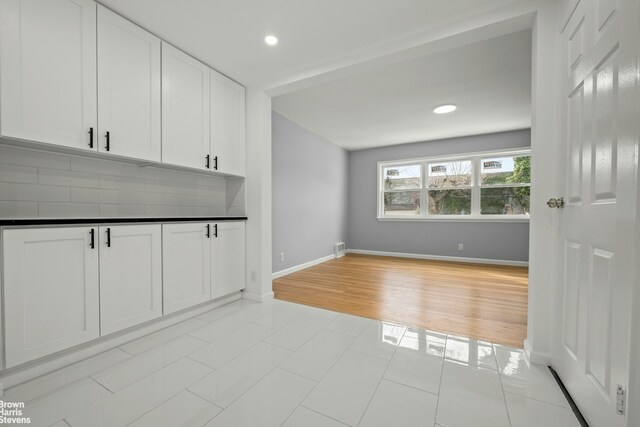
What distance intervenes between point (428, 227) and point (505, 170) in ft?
5.81

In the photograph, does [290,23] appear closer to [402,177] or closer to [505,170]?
[402,177]

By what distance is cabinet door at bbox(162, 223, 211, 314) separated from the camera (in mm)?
2160

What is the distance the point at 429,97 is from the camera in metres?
3.41

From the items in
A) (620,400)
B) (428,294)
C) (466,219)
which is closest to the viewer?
(620,400)

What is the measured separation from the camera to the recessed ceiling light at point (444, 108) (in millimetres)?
3695

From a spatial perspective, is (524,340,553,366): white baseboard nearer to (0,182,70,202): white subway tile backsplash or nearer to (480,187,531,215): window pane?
(0,182,70,202): white subway tile backsplash

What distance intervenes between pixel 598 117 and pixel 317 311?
2372 mm

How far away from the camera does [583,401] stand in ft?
4.03

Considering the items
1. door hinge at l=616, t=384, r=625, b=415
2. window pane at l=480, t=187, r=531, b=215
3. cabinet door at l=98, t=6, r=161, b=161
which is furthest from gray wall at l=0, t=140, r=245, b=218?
window pane at l=480, t=187, r=531, b=215

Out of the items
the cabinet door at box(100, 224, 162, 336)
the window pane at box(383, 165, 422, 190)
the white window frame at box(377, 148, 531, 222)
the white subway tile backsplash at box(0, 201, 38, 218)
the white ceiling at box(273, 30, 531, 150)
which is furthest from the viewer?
the window pane at box(383, 165, 422, 190)

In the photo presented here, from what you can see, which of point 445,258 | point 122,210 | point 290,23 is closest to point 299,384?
point 122,210

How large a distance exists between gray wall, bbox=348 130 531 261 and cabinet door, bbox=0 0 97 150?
17.0 feet

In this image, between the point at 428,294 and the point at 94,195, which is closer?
the point at 94,195

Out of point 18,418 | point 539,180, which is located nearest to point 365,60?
point 539,180
